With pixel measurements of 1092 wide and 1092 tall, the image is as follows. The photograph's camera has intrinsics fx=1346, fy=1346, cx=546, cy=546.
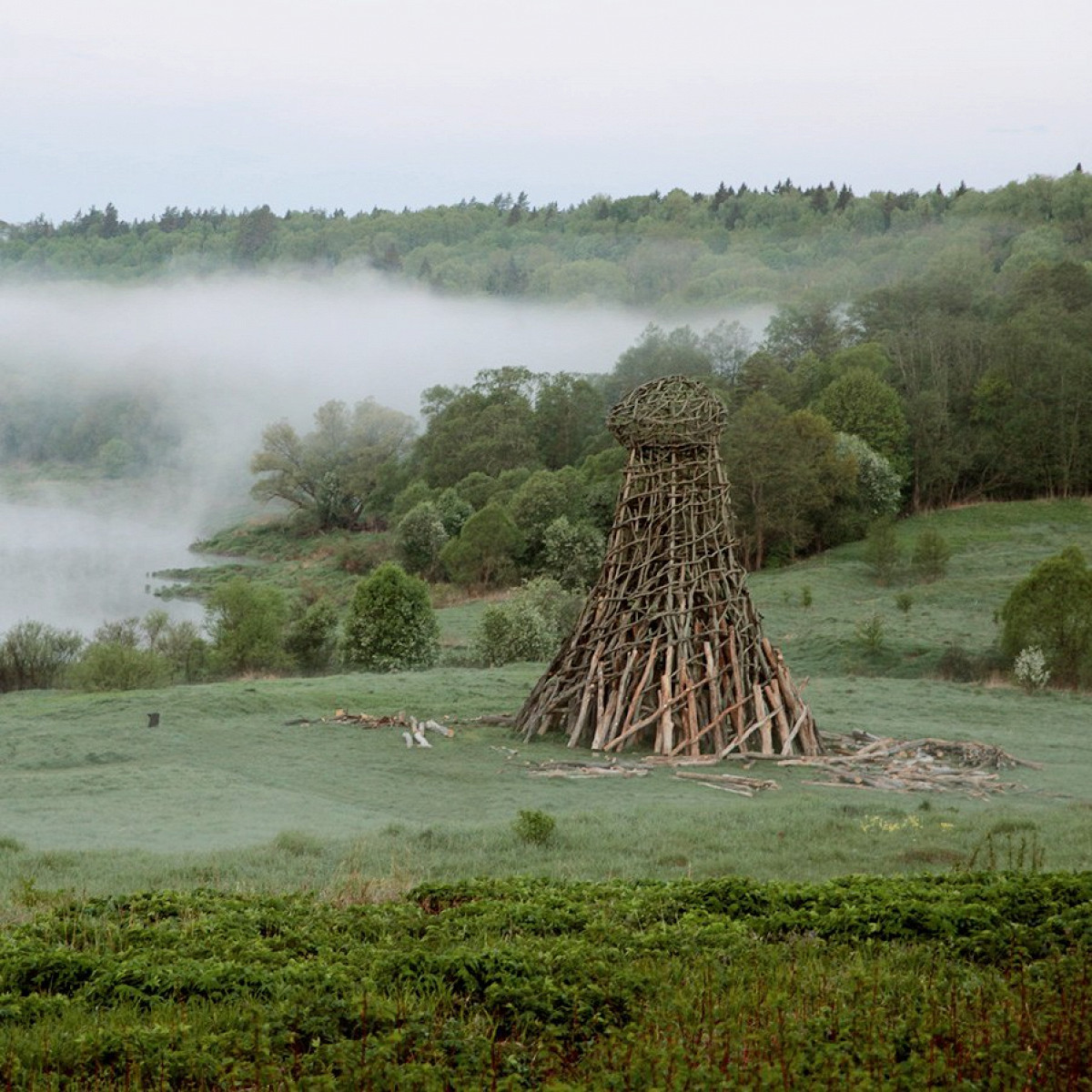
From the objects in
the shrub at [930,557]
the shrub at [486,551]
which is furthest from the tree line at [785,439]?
the shrub at [930,557]

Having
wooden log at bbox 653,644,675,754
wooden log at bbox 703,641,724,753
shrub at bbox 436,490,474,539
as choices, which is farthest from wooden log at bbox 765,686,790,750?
shrub at bbox 436,490,474,539

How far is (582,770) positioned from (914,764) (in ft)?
15.5

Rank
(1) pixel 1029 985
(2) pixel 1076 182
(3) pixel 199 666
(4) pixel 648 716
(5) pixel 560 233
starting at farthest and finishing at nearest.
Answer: (5) pixel 560 233
(2) pixel 1076 182
(3) pixel 199 666
(4) pixel 648 716
(1) pixel 1029 985

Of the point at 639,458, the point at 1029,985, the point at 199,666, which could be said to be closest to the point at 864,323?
the point at 199,666

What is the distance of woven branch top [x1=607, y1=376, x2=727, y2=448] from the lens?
2100cm

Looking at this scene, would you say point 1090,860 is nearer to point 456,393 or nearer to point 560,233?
point 456,393

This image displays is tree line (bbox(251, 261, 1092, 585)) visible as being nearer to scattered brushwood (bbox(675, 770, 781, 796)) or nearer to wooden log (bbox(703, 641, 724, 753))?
wooden log (bbox(703, 641, 724, 753))

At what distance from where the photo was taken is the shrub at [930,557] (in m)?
47.4

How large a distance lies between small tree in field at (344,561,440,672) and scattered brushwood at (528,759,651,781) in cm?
1821

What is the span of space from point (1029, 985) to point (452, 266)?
15638 cm

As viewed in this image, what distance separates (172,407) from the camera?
495 ft

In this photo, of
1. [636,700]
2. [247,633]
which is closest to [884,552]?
[247,633]

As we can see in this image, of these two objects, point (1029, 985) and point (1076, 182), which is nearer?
point (1029, 985)

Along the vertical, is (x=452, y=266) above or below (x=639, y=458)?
above
